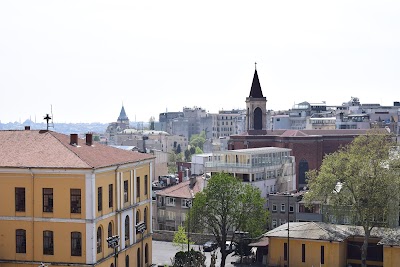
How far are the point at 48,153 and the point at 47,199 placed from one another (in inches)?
123

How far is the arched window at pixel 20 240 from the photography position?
46406 millimetres

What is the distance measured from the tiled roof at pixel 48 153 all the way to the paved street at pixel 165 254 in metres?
13.4

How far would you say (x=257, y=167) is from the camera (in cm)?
7694

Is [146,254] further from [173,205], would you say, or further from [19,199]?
[173,205]

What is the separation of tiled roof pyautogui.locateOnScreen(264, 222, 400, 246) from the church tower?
45446 millimetres

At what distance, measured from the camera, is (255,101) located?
10644 centimetres

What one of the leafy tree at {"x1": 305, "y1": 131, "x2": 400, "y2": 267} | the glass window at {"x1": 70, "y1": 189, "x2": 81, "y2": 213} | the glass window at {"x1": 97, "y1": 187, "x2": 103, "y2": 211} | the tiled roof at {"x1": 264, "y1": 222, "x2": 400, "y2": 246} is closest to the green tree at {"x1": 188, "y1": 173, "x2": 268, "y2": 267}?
the tiled roof at {"x1": 264, "y1": 222, "x2": 400, "y2": 246}

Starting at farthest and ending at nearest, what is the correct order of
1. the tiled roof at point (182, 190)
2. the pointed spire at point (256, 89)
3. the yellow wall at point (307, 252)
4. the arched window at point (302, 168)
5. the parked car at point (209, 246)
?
the pointed spire at point (256, 89) < the arched window at point (302, 168) < the tiled roof at point (182, 190) < the parked car at point (209, 246) < the yellow wall at point (307, 252)

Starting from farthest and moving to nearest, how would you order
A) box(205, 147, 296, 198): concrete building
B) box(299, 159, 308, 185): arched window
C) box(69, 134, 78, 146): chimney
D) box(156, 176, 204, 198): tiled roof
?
box(299, 159, 308, 185): arched window → box(156, 176, 204, 198): tiled roof → box(205, 147, 296, 198): concrete building → box(69, 134, 78, 146): chimney

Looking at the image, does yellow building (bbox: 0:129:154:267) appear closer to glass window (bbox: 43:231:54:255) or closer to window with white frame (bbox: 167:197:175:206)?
glass window (bbox: 43:231:54:255)

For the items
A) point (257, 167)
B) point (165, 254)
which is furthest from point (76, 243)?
point (257, 167)

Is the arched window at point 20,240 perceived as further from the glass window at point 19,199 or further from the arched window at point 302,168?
the arched window at point 302,168

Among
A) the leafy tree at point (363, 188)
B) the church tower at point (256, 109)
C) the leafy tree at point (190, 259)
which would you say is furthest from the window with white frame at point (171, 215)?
the church tower at point (256, 109)

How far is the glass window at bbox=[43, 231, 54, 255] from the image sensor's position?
150ft
